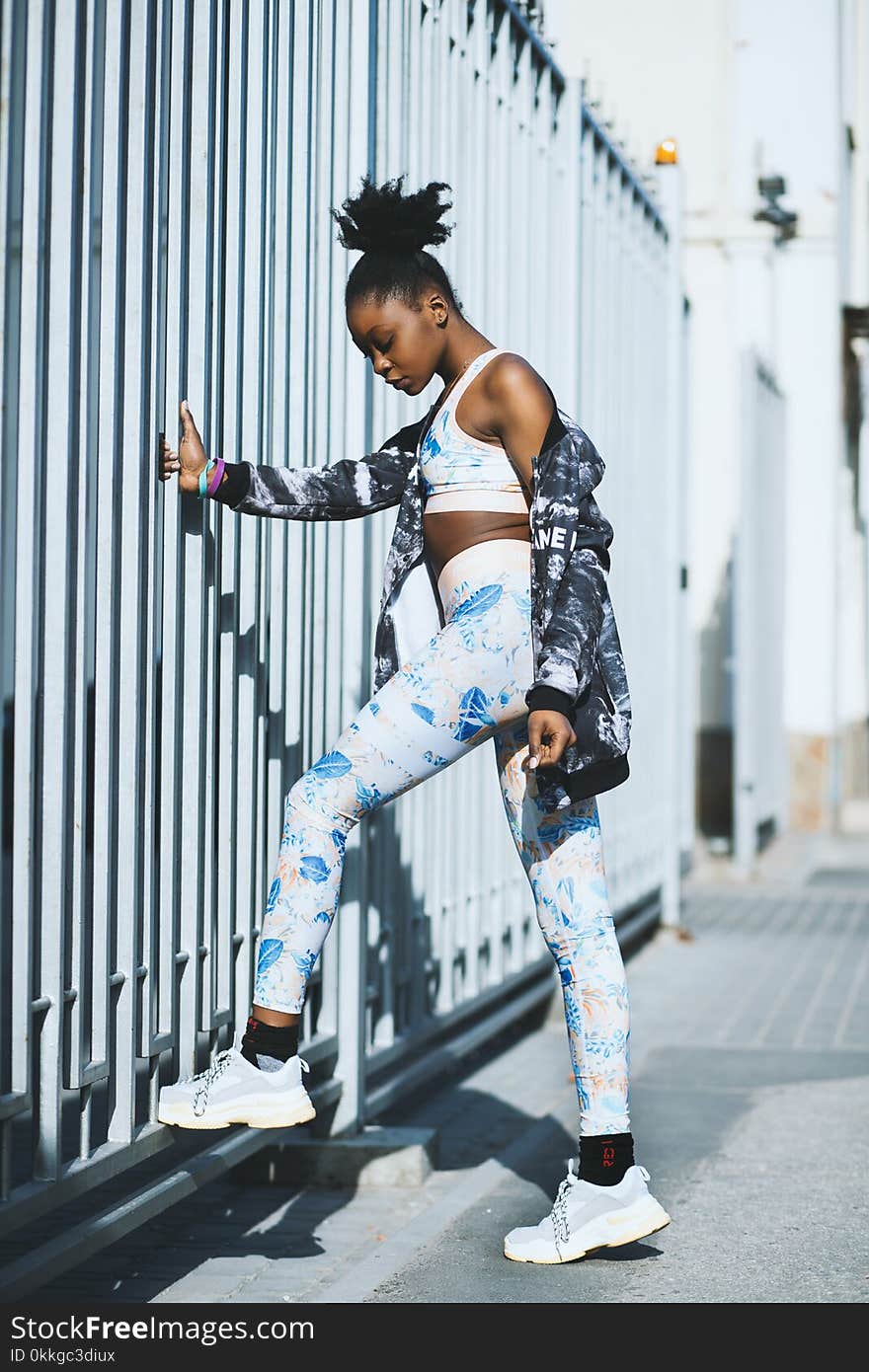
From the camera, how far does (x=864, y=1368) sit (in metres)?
3.40

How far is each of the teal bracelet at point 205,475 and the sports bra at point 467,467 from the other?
420 millimetres

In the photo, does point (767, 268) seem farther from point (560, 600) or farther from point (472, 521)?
point (560, 600)

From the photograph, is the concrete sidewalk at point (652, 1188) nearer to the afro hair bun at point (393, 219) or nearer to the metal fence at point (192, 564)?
the metal fence at point (192, 564)

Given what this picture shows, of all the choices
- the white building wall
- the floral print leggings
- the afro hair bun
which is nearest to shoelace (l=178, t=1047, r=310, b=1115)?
the floral print leggings

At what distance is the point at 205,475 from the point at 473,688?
2.16 feet

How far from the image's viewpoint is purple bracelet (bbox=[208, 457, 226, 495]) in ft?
13.1

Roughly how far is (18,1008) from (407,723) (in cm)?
93

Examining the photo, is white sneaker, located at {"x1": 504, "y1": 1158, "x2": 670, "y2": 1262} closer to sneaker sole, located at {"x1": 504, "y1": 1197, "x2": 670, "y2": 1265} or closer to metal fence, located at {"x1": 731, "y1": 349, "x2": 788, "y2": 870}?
sneaker sole, located at {"x1": 504, "y1": 1197, "x2": 670, "y2": 1265}

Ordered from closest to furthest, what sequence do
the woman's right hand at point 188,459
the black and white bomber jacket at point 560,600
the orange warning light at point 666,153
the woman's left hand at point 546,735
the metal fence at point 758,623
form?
the woman's left hand at point 546,735 → the black and white bomber jacket at point 560,600 → the woman's right hand at point 188,459 → the orange warning light at point 666,153 → the metal fence at point 758,623

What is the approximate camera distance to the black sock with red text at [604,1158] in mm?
4043

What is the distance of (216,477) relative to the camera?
→ 4.01m

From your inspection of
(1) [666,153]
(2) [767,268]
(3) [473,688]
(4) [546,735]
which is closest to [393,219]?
(3) [473,688]

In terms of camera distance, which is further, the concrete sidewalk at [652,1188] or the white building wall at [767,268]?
the white building wall at [767,268]

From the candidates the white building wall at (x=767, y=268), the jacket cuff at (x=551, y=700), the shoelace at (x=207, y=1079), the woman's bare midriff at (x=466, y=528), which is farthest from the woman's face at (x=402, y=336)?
the white building wall at (x=767, y=268)
